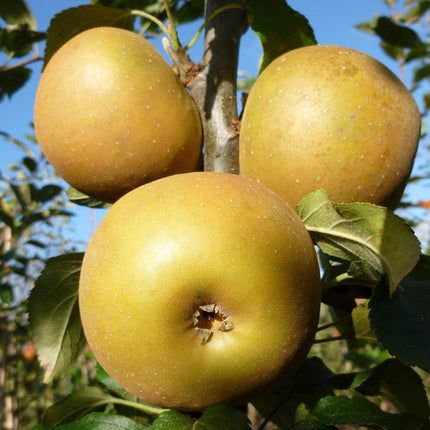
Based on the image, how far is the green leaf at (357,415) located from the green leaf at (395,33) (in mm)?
1548

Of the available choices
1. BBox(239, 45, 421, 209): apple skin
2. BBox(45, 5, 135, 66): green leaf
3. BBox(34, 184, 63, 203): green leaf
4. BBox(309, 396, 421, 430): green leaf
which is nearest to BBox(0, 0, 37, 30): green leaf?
BBox(45, 5, 135, 66): green leaf

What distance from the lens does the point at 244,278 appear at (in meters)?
0.73

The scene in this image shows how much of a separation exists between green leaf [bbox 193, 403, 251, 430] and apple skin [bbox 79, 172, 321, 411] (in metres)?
0.02

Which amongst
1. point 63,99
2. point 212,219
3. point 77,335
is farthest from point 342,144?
point 77,335

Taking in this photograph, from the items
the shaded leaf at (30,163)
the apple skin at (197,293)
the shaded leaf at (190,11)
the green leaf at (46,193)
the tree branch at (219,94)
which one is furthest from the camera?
the shaded leaf at (30,163)

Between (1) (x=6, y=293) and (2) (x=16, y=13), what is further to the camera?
(1) (x=6, y=293)

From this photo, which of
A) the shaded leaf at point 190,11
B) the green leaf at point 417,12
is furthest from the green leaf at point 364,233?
the green leaf at point 417,12

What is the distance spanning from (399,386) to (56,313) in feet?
3.05

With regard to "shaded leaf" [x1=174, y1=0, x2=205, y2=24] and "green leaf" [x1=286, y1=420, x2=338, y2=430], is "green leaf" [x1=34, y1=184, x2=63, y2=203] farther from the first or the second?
"green leaf" [x1=286, y1=420, x2=338, y2=430]

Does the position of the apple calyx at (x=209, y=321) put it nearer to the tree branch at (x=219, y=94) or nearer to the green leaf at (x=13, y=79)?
the tree branch at (x=219, y=94)

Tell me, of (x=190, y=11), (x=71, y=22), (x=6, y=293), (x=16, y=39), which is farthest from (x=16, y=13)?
(x=6, y=293)

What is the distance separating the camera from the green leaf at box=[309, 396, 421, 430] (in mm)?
845

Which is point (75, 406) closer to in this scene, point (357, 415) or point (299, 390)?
point (299, 390)

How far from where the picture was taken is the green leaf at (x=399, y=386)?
1.18m
